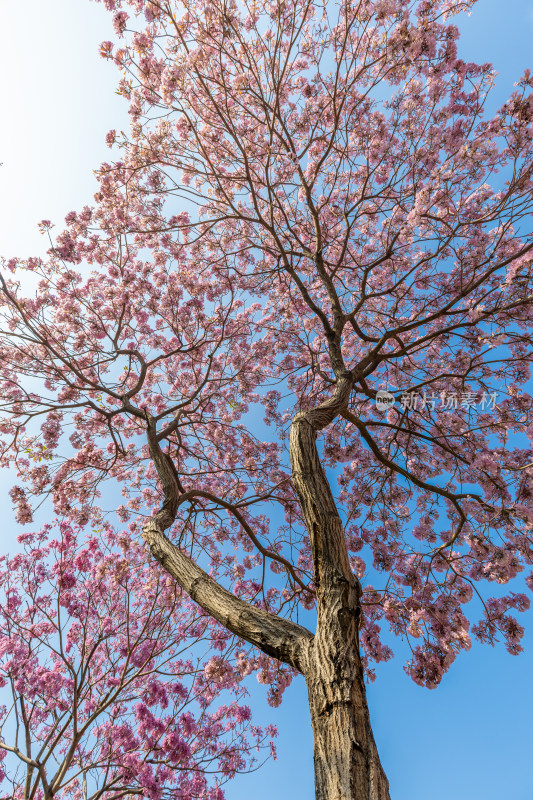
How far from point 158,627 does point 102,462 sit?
8.75ft

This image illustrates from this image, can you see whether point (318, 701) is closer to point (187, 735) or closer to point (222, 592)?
point (222, 592)

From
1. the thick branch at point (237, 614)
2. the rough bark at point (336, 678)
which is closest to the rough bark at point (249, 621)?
the thick branch at point (237, 614)

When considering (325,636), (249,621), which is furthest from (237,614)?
(325,636)

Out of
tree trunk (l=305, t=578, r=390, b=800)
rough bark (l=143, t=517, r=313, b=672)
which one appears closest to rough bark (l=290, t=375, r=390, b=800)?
tree trunk (l=305, t=578, r=390, b=800)

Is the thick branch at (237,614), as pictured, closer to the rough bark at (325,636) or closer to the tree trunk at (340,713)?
Result: the rough bark at (325,636)

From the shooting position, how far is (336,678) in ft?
5.78

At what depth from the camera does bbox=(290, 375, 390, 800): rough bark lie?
1554 millimetres

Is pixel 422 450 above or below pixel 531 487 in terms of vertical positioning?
above

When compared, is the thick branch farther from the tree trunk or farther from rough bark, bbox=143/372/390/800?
the tree trunk

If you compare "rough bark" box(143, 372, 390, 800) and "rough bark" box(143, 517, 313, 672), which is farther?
"rough bark" box(143, 517, 313, 672)

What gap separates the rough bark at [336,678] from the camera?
1.55 meters

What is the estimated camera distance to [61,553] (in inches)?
231

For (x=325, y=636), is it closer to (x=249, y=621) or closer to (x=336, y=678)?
(x=336, y=678)

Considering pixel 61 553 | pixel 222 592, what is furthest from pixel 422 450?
pixel 61 553
